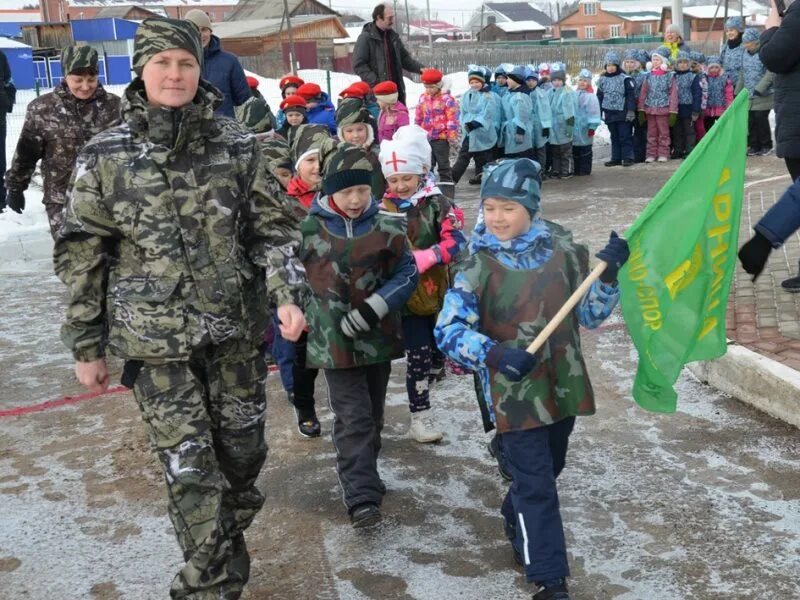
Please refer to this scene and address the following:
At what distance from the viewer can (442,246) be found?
5090mm

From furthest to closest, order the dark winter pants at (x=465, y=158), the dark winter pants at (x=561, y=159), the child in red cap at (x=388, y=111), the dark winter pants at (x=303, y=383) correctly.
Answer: the dark winter pants at (x=561, y=159)
the dark winter pants at (x=465, y=158)
the child in red cap at (x=388, y=111)
the dark winter pants at (x=303, y=383)

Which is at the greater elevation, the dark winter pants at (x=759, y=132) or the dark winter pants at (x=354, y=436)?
the dark winter pants at (x=759, y=132)

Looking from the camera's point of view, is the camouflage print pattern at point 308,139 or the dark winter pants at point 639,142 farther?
the dark winter pants at point 639,142

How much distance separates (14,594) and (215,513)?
41.6 inches

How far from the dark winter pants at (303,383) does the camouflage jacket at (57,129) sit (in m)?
2.70

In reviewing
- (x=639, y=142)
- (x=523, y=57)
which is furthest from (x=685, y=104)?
(x=523, y=57)

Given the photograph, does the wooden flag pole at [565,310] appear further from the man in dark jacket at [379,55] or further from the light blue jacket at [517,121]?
the light blue jacket at [517,121]

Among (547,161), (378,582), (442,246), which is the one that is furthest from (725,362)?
(547,161)

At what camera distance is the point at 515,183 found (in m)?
3.69

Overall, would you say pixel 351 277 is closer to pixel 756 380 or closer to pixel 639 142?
pixel 756 380

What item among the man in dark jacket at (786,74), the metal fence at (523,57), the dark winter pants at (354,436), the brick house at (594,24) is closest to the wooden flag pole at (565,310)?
the dark winter pants at (354,436)

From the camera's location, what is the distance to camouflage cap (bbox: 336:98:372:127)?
708 cm

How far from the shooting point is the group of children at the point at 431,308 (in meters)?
3.64

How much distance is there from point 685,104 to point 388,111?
22.3 ft
